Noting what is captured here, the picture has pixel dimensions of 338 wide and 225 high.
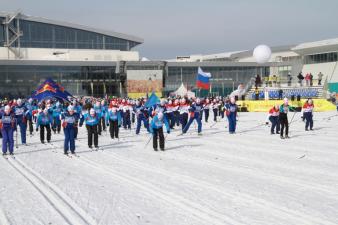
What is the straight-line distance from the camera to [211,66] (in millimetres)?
64812

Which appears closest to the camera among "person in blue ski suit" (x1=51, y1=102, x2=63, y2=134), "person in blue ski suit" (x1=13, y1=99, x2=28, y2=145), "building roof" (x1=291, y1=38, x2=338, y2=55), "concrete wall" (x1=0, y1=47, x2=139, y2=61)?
"person in blue ski suit" (x1=13, y1=99, x2=28, y2=145)

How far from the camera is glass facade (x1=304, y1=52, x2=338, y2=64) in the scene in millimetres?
50556

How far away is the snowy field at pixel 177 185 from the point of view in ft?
22.7

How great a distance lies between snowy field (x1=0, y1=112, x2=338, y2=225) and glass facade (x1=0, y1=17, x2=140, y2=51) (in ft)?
169

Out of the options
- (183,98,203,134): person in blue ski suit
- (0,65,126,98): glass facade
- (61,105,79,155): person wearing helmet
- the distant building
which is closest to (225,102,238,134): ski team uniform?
(183,98,203,134): person in blue ski suit

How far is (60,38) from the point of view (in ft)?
216

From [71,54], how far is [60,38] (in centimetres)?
569

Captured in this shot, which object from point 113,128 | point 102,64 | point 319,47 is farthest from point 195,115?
point 102,64

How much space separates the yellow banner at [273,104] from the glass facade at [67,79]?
24.0 metres

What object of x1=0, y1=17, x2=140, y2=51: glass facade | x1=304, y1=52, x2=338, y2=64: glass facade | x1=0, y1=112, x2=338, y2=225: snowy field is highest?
x1=0, y1=17, x2=140, y2=51: glass facade

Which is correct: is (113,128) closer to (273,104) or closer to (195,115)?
(195,115)

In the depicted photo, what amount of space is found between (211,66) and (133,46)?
45.8 ft

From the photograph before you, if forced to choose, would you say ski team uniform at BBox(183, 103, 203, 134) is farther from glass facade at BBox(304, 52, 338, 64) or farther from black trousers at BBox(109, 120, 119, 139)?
glass facade at BBox(304, 52, 338, 64)

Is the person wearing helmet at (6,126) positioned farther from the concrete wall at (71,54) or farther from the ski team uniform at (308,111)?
the concrete wall at (71,54)
